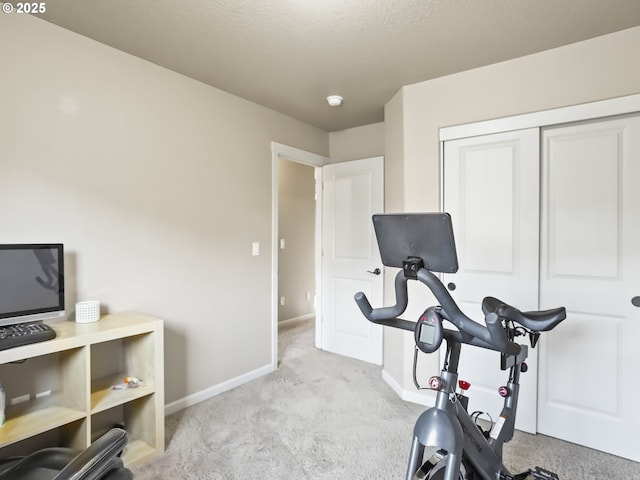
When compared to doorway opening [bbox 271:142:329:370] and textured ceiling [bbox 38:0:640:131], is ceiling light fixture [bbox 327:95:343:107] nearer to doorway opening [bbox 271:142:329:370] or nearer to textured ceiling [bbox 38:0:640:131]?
textured ceiling [bbox 38:0:640:131]

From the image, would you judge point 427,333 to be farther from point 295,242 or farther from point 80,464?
point 295,242

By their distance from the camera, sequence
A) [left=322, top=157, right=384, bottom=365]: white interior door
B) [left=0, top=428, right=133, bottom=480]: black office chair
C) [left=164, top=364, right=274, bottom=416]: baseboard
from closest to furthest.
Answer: [left=0, top=428, right=133, bottom=480]: black office chair < [left=164, top=364, right=274, bottom=416]: baseboard < [left=322, top=157, right=384, bottom=365]: white interior door

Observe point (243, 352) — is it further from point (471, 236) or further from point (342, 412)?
point (471, 236)

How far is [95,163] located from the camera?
2.20 metres

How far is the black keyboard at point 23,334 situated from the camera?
1.56 metres

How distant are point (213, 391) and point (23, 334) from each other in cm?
156

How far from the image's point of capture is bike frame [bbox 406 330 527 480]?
1.26m

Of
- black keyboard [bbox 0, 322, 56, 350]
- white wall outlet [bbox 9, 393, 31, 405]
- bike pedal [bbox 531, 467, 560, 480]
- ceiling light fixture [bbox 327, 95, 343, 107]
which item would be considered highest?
ceiling light fixture [bbox 327, 95, 343, 107]

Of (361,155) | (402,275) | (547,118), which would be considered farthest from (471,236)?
(361,155)

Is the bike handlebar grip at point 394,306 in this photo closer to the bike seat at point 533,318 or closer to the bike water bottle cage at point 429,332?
the bike water bottle cage at point 429,332

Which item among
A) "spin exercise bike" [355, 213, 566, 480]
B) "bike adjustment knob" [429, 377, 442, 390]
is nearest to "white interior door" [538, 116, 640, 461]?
"spin exercise bike" [355, 213, 566, 480]

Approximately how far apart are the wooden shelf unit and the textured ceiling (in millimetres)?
1671

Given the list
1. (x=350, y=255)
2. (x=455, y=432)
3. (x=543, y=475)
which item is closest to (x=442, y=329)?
(x=455, y=432)

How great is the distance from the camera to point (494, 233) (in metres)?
2.47
